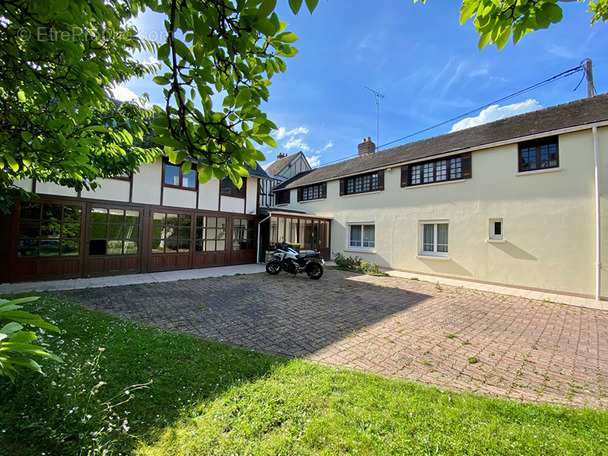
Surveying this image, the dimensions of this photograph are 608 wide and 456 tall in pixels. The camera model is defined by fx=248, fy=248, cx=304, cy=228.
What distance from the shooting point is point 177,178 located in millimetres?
10547

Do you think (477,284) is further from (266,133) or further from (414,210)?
(266,133)

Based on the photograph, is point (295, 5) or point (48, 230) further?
point (48, 230)

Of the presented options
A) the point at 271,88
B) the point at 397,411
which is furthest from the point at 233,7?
the point at 397,411

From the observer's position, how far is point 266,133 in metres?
1.31

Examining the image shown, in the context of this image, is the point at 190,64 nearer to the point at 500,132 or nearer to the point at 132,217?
the point at 132,217

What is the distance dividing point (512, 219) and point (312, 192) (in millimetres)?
10408

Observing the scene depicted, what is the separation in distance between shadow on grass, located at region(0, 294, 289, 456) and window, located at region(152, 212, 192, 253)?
627 centimetres

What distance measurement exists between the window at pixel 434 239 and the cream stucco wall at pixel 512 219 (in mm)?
268

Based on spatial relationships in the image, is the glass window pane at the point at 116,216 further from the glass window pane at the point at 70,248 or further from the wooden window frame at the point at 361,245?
the wooden window frame at the point at 361,245

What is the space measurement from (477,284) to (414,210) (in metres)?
3.74

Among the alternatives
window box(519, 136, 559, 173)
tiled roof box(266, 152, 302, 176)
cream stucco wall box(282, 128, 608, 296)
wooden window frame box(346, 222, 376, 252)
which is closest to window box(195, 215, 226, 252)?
wooden window frame box(346, 222, 376, 252)

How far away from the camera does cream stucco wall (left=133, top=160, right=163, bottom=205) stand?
9.36 meters

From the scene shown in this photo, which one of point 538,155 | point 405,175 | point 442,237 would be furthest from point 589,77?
point 442,237

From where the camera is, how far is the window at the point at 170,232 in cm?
994
